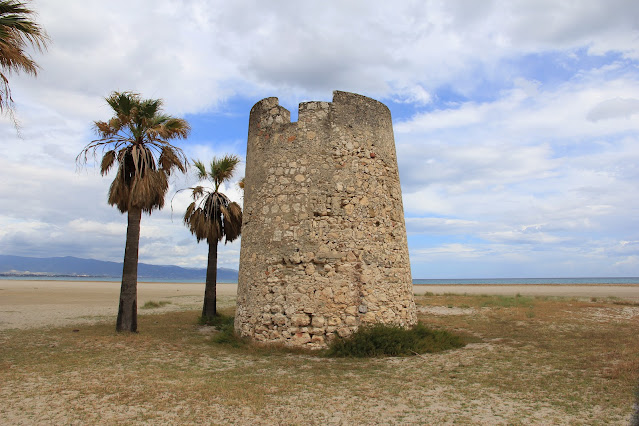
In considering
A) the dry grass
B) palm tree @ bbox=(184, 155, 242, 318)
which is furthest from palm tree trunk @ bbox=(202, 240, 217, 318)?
the dry grass

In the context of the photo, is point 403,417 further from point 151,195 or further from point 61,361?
point 151,195

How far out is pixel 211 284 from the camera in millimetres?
15742

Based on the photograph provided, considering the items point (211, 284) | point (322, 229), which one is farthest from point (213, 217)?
point (322, 229)

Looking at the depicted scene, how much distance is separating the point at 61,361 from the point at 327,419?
19.6 ft

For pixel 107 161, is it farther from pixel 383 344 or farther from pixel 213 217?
pixel 383 344

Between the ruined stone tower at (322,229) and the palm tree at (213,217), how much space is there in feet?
16.3

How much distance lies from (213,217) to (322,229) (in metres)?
7.36

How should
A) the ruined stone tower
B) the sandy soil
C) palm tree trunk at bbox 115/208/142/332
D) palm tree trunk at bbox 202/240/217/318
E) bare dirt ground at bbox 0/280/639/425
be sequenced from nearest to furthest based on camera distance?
bare dirt ground at bbox 0/280/639/425, the ruined stone tower, palm tree trunk at bbox 115/208/142/332, palm tree trunk at bbox 202/240/217/318, the sandy soil

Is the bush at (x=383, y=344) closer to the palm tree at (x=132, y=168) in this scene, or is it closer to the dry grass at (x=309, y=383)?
the dry grass at (x=309, y=383)

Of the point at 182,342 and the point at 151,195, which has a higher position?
the point at 151,195

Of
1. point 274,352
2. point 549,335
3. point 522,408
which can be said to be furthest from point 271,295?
point 549,335

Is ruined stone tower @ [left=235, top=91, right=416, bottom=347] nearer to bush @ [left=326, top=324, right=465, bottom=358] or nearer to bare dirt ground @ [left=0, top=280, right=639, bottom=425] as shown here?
bush @ [left=326, top=324, right=465, bottom=358]

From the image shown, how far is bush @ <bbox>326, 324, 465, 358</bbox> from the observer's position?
886 centimetres

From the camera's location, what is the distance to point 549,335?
36.9 ft
